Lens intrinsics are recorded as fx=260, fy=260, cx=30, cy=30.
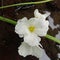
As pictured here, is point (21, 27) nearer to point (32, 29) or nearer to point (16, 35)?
point (32, 29)

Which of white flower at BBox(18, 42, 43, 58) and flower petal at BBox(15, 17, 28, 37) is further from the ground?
flower petal at BBox(15, 17, 28, 37)

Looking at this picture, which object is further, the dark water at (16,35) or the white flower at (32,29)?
the dark water at (16,35)

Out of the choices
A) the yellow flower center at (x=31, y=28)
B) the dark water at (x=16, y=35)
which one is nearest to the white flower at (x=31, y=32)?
the yellow flower center at (x=31, y=28)

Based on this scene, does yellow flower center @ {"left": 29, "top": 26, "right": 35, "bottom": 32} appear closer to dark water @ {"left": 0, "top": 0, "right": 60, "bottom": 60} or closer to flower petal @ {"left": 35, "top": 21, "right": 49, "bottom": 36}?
flower petal @ {"left": 35, "top": 21, "right": 49, "bottom": 36}

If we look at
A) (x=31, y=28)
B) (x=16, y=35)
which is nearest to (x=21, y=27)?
(x=31, y=28)

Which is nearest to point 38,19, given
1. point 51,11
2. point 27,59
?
Result: point 27,59

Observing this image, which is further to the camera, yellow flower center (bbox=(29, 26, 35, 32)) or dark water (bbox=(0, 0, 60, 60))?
dark water (bbox=(0, 0, 60, 60))

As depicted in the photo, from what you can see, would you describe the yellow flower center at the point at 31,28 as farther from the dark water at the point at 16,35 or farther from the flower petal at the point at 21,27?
the dark water at the point at 16,35

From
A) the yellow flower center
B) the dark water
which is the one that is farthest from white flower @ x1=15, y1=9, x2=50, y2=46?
the dark water
